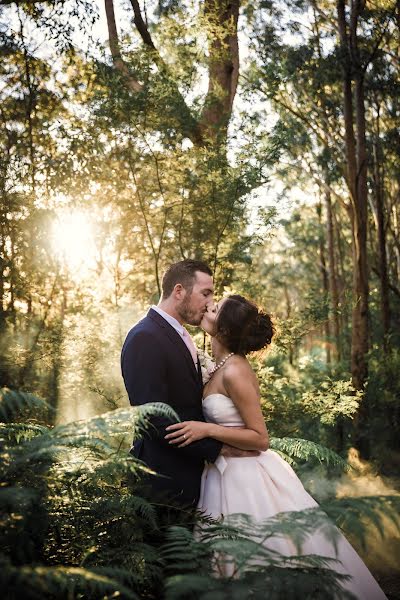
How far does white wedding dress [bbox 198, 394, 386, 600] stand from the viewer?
122 inches

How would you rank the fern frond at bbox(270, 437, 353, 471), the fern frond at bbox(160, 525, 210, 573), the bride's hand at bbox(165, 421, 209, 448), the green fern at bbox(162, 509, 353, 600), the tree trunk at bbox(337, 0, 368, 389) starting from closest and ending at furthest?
the green fern at bbox(162, 509, 353, 600), the fern frond at bbox(160, 525, 210, 573), the bride's hand at bbox(165, 421, 209, 448), the fern frond at bbox(270, 437, 353, 471), the tree trunk at bbox(337, 0, 368, 389)

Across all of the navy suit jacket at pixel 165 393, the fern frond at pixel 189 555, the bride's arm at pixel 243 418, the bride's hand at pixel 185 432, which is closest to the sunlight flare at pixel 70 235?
the navy suit jacket at pixel 165 393

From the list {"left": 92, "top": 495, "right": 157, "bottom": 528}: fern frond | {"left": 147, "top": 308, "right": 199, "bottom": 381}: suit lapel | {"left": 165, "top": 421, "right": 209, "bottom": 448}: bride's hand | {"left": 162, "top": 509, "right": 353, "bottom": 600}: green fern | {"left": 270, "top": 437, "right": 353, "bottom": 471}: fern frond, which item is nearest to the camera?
{"left": 162, "top": 509, "right": 353, "bottom": 600}: green fern

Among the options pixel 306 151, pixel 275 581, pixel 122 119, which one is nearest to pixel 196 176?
pixel 122 119

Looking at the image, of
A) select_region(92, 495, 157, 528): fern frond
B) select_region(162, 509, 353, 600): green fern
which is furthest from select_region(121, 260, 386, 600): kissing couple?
select_region(162, 509, 353, 600): green fern

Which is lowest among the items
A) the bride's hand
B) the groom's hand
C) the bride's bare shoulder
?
the groom's hand

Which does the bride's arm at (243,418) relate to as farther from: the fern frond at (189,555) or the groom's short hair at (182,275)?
the fern frond at (189,555)

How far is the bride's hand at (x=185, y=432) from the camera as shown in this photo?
9.67 feet

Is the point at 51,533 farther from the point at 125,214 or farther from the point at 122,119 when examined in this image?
the point at 125,214

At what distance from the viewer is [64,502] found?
246 centimetres

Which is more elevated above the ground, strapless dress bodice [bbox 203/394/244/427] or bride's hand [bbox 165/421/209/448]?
strapless dress bodice [bbox 203/394/244/427]

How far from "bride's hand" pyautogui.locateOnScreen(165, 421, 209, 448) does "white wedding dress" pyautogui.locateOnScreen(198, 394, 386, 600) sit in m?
0.31

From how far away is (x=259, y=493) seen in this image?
3199mm

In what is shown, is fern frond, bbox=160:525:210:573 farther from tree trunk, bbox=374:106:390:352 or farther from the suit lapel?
tree trunk, bbox=374:106:390:352
